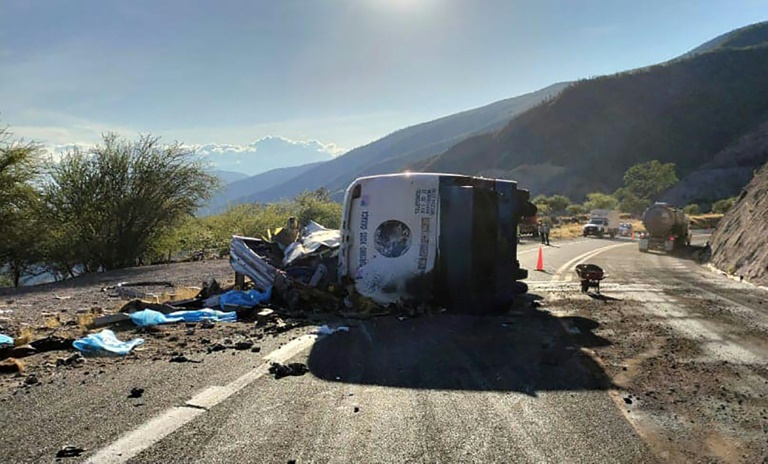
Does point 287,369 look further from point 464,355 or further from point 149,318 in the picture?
point 149,318

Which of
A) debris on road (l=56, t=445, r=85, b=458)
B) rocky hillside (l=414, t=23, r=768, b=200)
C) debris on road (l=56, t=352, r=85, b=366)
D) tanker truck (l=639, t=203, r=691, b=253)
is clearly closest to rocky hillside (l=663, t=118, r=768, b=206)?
rocky hillside (l=414, t=23, r=768, b=200)

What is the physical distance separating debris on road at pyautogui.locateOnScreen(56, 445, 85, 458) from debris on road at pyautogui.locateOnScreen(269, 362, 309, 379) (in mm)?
1819

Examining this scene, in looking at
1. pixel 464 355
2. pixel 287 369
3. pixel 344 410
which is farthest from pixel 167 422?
pixel 464 355

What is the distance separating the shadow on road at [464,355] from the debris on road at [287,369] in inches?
5.0

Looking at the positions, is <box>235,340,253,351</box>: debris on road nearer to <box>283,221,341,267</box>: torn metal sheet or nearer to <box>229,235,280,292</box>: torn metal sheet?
<box>229,235,280,292</box>: torn metal sheet

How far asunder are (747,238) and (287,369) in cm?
1770

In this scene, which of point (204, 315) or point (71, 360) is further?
point (204, 315)

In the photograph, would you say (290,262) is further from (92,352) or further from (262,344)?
(92,352)

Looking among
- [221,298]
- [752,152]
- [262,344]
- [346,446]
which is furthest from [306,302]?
[752,152]

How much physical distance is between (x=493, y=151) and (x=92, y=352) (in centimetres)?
16591

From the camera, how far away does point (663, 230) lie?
29.1 meters

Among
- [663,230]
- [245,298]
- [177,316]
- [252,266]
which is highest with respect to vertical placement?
[663,230]

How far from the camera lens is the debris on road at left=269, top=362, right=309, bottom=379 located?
4.95m

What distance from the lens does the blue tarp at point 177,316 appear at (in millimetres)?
7241
